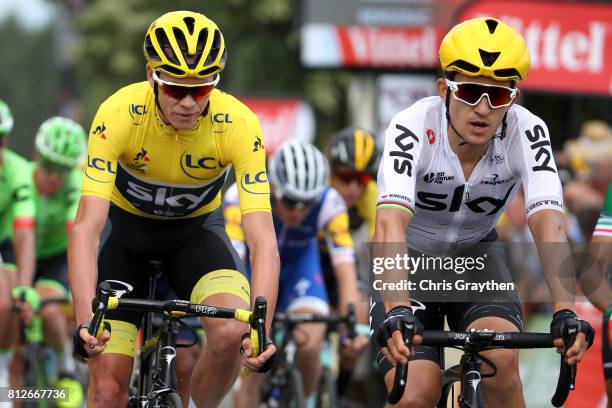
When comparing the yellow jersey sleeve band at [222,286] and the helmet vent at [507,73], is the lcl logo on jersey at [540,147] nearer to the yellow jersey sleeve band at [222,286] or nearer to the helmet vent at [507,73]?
the helmet vent at [507,73]

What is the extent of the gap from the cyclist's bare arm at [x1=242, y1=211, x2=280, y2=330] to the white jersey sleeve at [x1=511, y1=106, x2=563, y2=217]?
50.2 inches

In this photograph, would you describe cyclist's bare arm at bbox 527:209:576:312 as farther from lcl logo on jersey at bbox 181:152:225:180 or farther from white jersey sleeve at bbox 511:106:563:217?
lcl logo on jersey at bbox 181:152:225:180

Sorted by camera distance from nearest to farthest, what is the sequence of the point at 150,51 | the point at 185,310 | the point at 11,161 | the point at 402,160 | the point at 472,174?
the point at 402,160 < the point at 185,310 < the point at 472,174 < the point at 150,51 < the point at 11,161

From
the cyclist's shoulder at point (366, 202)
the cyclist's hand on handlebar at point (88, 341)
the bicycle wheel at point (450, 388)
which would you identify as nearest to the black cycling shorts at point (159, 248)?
the cyclist's hand on handlebar at point (88, 341)

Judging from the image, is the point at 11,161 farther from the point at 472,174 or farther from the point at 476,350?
the point at 476,350

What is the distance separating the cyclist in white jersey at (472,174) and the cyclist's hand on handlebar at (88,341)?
4.20 feet

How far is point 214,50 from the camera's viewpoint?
19.7 ft

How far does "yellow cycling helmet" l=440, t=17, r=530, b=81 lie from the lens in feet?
17.7

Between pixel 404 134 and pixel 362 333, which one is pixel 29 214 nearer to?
pixel 362 333

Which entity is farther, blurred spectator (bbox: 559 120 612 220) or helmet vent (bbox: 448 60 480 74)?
blurred spectator (bbox: 559 120 612 220)

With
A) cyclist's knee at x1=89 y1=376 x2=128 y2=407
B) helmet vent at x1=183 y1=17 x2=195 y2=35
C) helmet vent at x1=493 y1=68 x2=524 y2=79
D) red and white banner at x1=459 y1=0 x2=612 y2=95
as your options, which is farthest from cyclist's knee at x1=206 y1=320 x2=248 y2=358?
red and white banner at x1=459 y1=0 x2=612 y2=95

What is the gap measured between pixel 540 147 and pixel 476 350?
3.60 ft

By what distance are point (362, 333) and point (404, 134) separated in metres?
3.56

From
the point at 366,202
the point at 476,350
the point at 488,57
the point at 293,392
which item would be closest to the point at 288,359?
the point at 293,392
